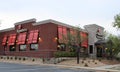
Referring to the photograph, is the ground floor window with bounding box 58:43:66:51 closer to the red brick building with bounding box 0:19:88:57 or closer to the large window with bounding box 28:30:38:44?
the red brick building with bounding box 0:19:88:57

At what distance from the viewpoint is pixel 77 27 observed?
134 ft

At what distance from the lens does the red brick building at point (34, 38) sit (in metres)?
42.2

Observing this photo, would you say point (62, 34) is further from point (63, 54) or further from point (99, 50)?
point (99, 50)

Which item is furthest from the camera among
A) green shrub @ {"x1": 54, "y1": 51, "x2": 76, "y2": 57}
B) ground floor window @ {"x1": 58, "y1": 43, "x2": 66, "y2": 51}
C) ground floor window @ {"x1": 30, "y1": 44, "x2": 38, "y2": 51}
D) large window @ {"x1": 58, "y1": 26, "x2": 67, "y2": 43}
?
ground floor window @ {"x1": 30, "y1": 44, "x2": 38, "y2": 51}

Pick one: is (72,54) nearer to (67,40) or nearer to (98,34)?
(67,40)

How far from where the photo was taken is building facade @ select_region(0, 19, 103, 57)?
139 feet

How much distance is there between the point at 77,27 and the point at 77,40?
2895mm

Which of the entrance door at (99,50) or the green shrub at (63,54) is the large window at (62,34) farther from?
the entrance door at (99,50)

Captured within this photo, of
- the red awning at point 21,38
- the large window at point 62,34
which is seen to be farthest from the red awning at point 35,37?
the large window at point 62,34

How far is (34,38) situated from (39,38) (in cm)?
118

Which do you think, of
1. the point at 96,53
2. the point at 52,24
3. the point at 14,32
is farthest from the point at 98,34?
the point at 14,32

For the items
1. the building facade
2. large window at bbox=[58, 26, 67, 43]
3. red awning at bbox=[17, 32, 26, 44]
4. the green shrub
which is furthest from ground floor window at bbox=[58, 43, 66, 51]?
red awning at bbox=[17, 32, 26, 44]

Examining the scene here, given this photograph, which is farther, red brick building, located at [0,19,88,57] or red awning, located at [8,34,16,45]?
red awning, located at [8,34,16,45]

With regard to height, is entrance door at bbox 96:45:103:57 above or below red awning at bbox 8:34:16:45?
below
